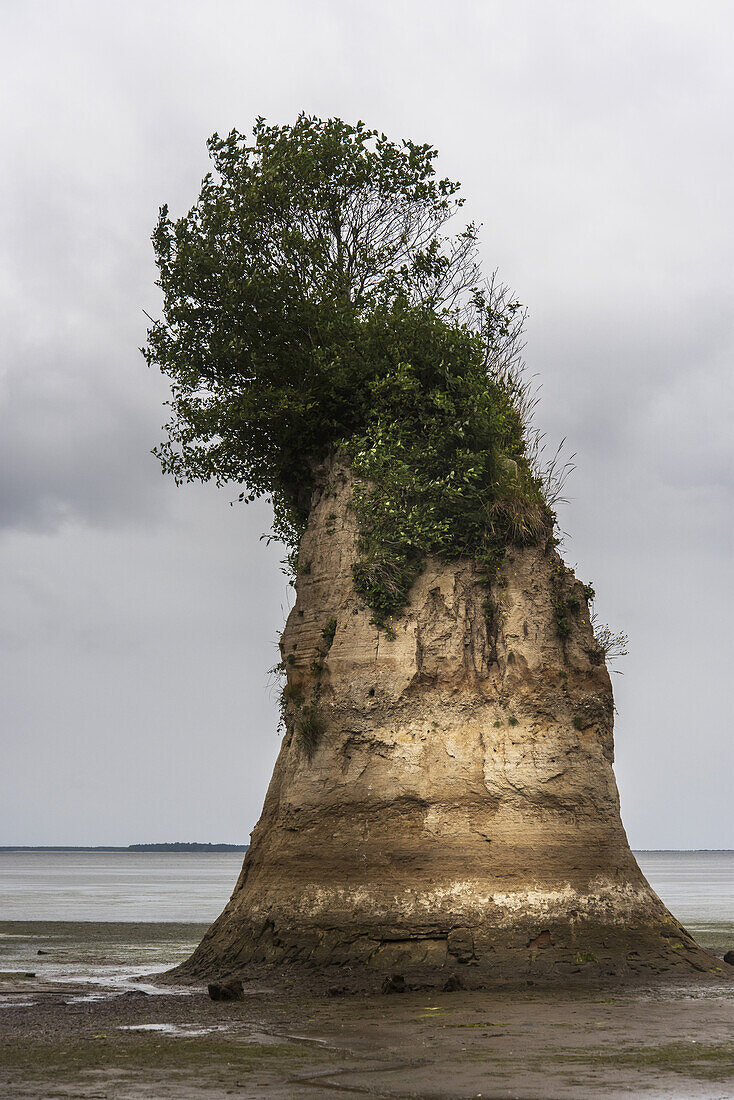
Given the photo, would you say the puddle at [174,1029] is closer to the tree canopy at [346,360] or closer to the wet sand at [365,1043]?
the wet sand at [365,1043]

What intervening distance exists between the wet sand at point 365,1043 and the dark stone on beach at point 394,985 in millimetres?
206

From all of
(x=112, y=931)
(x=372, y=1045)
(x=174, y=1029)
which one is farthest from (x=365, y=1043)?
(x=112, y=931)

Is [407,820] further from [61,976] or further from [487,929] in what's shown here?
[61,976]

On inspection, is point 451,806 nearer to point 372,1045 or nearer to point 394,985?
point 394,985

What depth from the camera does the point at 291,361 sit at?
21766 millimetres

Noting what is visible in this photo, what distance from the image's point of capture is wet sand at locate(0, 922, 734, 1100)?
10523mm

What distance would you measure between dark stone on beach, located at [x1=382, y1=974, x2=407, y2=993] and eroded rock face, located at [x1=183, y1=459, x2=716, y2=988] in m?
0.54

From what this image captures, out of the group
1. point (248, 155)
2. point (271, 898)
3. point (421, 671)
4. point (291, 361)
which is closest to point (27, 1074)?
point (271, 898)

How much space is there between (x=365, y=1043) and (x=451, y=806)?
6.02m

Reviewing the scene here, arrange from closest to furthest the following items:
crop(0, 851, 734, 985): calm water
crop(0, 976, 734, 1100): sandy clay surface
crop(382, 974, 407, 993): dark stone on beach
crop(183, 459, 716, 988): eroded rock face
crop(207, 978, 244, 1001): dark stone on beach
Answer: crop(0, 976, 734, 1100): sandy clay surface
crop(207, 978, 244, 1001): dark stone on beach
crop(382, 974, 407, 993): dark stone on beach
crop(183, 459, 716, 988): eroded rock face
crop(0, 851, 734, 985): calm water

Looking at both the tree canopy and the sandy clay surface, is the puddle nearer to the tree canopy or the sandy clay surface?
the sandy clay surface

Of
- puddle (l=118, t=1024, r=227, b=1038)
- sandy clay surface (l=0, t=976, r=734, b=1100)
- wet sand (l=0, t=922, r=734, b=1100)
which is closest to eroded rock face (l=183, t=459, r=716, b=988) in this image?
wet sand (l=0, t=922, r=734, b=1100)

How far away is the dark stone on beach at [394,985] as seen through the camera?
16656mm

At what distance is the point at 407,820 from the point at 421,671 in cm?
250
